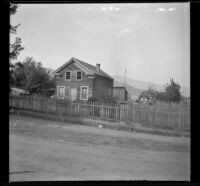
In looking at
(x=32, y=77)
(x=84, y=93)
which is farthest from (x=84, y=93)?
(x=32, y=77)

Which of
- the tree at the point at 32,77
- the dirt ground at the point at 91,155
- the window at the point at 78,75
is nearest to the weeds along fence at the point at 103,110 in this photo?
the tree at the point at 32,77

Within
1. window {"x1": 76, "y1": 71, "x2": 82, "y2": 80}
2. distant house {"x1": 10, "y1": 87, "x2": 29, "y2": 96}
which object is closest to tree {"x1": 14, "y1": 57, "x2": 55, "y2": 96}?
distant house {"x1": 10, "y1": 87, "x2": 29, "y2": 96}

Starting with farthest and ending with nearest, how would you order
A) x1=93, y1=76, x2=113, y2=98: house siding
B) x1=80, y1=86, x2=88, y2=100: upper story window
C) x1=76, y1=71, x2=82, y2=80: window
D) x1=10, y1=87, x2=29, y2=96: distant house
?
x1=76, y1=71, x2=82, y2=80: window → x1=80, y1=86, x2=88, y2=100: upper story window → x1=93, y1=76, x2=113, y2=98: house siding → x1=10, y1=87, x2=29, y2=96: distant house

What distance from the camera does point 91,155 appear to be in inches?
190

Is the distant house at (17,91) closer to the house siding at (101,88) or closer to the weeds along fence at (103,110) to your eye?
the weeds along fence at (103,110)

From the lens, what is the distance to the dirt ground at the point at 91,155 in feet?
12.0

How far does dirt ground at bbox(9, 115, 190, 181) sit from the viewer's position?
3672 mm

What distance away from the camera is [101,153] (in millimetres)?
5082

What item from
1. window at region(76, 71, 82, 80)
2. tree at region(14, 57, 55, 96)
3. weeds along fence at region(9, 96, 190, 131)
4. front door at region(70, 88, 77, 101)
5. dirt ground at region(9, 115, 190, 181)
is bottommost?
dirt ground at region(9, 115, 190, 181)

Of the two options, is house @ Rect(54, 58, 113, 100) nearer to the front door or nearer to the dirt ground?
the front door

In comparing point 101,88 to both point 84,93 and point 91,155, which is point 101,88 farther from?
point 91,155
